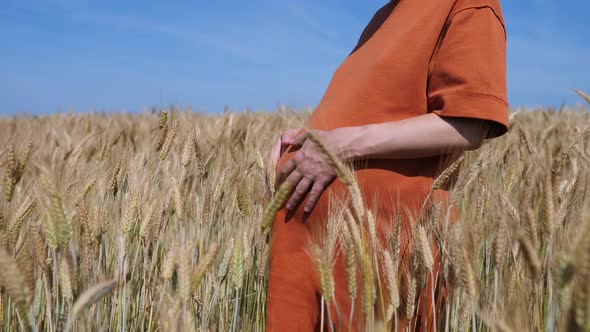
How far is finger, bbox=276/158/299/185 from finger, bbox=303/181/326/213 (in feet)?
0.23

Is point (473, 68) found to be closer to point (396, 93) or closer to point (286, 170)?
point (396, 93)

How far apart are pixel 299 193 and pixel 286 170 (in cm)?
7

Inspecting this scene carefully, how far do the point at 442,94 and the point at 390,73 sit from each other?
0.10 meters

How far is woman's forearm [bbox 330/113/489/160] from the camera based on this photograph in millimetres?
947

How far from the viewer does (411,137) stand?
945 millimetres

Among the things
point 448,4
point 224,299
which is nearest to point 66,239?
point 224,299

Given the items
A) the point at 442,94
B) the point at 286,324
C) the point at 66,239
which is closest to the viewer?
the point at 66,239

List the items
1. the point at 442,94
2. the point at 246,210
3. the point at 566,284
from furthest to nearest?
the point at 246,210 → the point at 442,94 → the point at 566,284

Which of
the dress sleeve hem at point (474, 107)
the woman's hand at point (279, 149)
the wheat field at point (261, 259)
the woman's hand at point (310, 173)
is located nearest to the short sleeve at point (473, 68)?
the dress sleeve hem at point (474, 107)

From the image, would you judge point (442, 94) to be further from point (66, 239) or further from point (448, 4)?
point (66, 239)

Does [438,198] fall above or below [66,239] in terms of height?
above

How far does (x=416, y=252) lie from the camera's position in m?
0.87

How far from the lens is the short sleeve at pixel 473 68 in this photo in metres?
0.92

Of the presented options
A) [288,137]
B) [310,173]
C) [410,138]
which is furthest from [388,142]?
[288,137]
